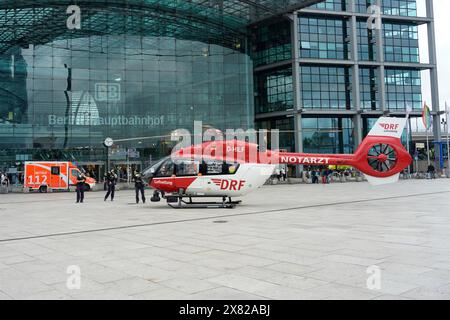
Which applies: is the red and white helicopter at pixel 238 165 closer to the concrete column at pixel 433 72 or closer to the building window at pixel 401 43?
the building window at pixel 401 43

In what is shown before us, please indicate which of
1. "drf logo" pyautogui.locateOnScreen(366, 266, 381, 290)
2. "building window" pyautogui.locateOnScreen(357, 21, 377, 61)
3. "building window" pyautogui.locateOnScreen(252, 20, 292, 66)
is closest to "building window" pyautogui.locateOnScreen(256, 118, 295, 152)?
"building window" pyautogui.locateOnScreen(252, 20, 292, 66)

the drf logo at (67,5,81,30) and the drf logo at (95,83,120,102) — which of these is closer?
the drf logo at (67,5,81,30)

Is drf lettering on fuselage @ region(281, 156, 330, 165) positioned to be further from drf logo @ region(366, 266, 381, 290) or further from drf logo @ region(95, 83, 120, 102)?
drf logo @ region(95, 83, 120, 102)

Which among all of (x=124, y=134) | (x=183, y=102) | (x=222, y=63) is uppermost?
(x=222, y=63)

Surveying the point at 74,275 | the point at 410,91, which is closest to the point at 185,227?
the point at 74,275

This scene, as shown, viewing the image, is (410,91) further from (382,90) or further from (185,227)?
(185,227)

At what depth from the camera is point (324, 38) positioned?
181ft

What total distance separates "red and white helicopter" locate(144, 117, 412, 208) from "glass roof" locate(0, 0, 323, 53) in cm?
3223

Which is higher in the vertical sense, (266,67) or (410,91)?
(266,67)

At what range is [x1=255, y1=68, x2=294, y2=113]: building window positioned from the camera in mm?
54888

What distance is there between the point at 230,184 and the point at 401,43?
164 ft

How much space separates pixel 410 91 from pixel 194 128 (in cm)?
3294
